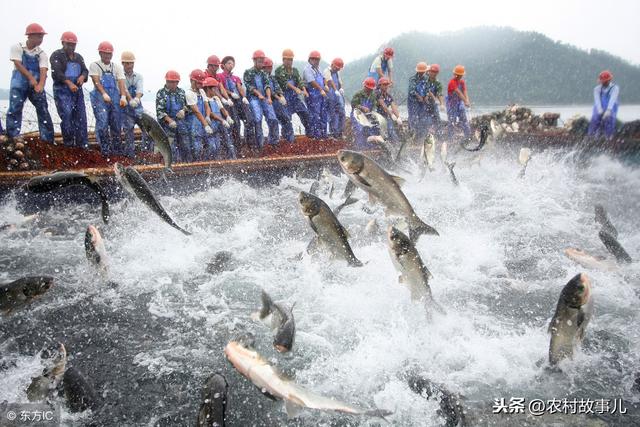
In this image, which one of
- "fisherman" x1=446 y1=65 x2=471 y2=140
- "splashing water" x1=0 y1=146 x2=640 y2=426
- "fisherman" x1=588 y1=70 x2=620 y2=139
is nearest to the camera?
"splashing water" x1=0 y1=146 x2=640 y2=426

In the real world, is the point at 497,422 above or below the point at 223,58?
below

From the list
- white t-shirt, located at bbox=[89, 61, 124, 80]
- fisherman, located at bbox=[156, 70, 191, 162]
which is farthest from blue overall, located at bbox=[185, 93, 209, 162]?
white t-shirt, located at bbox=[89, 61, 124, 80]

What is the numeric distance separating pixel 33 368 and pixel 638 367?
228 inches

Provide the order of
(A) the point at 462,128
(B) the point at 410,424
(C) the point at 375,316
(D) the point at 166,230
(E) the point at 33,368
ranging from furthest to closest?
(A) the point at 462,128, (D) the point at 166,230, (C) the point at 375,316, (E) the point at 33,368, (B) the point at 410,424

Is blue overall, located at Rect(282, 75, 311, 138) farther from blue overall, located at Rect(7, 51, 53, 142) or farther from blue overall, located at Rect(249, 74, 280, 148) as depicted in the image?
blue overall, located at Rect(7, 51, 53, 142)

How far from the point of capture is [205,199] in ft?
29.0

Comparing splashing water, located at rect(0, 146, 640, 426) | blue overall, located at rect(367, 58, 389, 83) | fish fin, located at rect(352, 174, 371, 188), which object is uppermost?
blue overall, located at rect(367, 58, 389, 83)

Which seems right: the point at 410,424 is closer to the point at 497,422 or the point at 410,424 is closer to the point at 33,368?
the point at 497,422

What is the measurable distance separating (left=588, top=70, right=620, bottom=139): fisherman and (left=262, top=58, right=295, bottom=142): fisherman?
10979 millimetres

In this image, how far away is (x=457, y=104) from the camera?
15.5 metres

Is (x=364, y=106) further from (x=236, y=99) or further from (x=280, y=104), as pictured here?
(x=236, y=99)

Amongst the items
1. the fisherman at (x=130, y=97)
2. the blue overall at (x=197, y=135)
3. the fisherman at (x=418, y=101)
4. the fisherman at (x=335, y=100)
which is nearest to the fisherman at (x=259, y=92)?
the blue overall at (x=197, y=135)

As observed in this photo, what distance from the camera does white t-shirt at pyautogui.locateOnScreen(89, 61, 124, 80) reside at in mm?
9367

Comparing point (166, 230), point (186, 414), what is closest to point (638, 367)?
point (186, 414)
